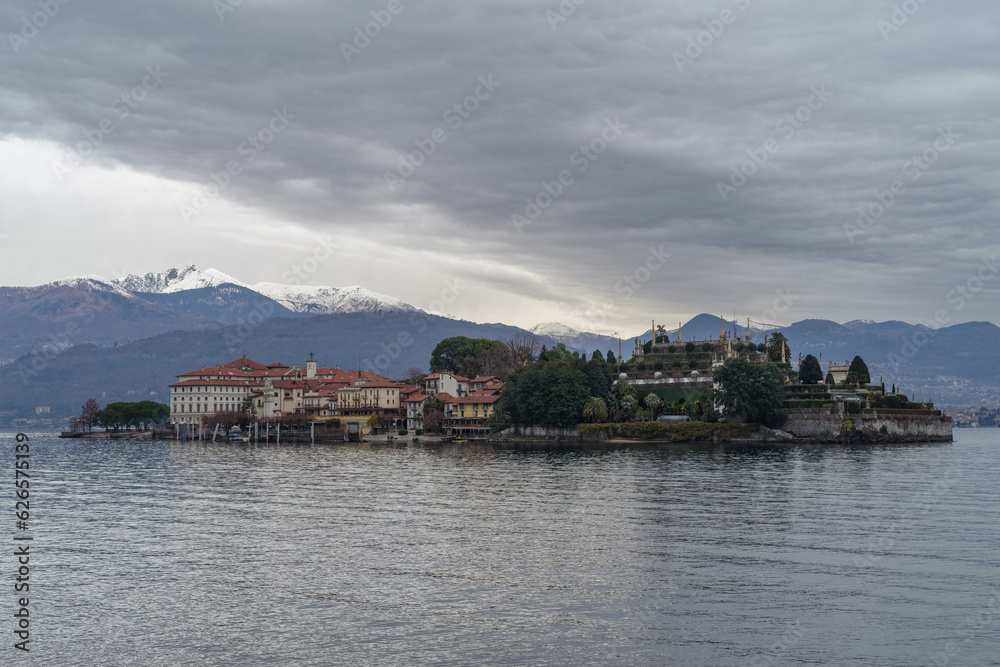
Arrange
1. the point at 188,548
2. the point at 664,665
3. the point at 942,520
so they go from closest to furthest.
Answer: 1. the point at 664,665
2. the point at 188,548
3. the point at 942,520

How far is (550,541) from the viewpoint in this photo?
3769 centimetres

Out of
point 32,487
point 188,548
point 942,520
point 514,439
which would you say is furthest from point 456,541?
point 514,439

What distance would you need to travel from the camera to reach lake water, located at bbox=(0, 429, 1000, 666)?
2334cm

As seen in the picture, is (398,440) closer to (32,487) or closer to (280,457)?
(280,457)

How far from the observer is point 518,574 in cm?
3131

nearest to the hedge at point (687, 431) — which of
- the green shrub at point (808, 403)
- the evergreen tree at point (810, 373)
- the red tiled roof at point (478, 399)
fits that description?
the green shrub at point (808, 403)

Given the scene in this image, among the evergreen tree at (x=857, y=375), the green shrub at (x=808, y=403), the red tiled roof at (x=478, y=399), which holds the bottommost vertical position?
the green shrub at (x=808, y=403)

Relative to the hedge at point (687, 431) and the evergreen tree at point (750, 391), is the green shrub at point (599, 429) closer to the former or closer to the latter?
the hedge at point (687, 431)

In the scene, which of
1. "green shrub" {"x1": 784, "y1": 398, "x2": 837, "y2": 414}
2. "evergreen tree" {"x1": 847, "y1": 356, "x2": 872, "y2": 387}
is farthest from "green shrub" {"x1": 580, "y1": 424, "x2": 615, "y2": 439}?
"evergreen tree" {"x1": 847, "y1": 356, "x2": 872, "y2": 387}

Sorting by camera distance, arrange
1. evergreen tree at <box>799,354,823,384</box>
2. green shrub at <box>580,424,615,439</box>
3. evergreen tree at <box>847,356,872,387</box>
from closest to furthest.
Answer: green shrub at <box>580,424,615,439</box>, evergreen tree at <box>799,354,823,384</box>, evergreen tree at <box>847,356,872,387</box>

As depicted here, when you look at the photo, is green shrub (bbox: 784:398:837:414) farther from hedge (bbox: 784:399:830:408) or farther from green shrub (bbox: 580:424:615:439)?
green shrub (bbox: 580:424:615:439)

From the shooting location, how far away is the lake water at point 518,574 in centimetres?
2334

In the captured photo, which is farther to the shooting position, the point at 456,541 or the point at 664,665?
the point at 456,541

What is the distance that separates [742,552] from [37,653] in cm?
2522
